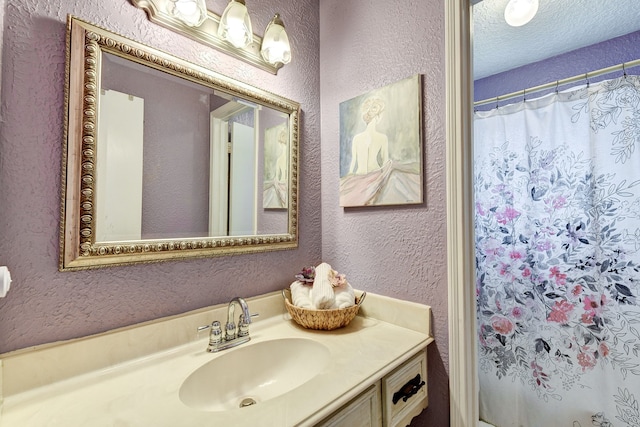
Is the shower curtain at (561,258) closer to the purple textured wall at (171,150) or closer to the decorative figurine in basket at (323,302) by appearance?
the decorative figurine in basket at (323,302)

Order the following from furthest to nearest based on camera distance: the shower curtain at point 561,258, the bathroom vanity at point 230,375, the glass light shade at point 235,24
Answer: the shower curtain at point 561,258 < the glass light shade at point 235,24 < the bathroom vanity at point 230,375

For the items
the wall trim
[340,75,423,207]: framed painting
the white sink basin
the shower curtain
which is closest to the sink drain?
the white sink basin

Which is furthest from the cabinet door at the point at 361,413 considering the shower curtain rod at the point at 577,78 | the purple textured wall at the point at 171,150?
the shower curtain rod at the point at 577,78

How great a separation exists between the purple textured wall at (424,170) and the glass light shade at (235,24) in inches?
17.3

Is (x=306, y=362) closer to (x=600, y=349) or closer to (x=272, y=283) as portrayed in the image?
(x=272, y=283)

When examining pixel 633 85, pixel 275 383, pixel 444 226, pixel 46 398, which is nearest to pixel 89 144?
pixel 46 398

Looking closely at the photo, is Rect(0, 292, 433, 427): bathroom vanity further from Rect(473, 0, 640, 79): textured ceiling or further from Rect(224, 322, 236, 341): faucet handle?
Rect(473, 0, 640, 79): textured ceiling

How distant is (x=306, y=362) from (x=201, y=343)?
0.34 meters

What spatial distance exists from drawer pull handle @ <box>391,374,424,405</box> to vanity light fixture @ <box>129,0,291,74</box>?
120cm

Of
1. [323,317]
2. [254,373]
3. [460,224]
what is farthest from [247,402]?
[460,224]

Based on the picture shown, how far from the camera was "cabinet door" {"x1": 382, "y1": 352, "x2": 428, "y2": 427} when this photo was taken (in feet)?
2.47

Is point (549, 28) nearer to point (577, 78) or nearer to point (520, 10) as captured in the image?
point (577, 78)

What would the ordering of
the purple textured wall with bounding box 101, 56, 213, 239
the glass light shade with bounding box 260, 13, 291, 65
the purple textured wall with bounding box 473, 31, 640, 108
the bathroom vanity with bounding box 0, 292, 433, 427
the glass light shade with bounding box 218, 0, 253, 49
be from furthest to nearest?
the purple textured wall with bounding box 473, 31, 640, 108
the glass light shade with bounding box 260, 13, 291, 65
the glass light shade with bounding box 218, 0, 253, 49
the purple textured wall with bounding box 101, 56, 213, 239
the bathroom vanity with bounding box 0, 292, 433, 427

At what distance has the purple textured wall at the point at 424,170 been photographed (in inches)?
37.4
